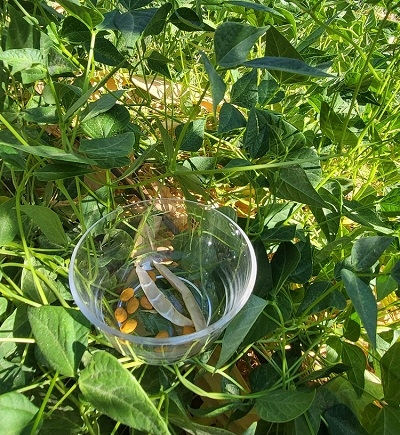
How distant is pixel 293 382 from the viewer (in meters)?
0.40

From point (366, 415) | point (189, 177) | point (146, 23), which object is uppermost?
point (146, 23)

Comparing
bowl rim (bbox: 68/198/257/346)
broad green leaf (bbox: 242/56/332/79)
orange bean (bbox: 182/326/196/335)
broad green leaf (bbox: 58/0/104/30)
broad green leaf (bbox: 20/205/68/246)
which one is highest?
broad green leaf (bbox: 242/56/332/79)

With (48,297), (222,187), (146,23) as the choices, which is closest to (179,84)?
(222,187)

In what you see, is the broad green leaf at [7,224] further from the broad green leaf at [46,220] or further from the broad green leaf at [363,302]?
the broad green leaf at [363,302]

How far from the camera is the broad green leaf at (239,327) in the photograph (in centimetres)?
33

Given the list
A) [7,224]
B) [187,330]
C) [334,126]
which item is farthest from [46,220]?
[334,126]

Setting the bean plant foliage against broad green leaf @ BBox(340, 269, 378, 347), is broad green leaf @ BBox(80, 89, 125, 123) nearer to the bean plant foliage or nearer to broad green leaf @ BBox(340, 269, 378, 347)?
the bean plant foliage

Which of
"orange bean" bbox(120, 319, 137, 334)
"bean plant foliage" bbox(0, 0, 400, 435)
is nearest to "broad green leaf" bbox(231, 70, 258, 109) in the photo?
"bean plant foliage" bbox(0, 0, 400, 435)

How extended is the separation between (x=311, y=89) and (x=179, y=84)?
0.26m

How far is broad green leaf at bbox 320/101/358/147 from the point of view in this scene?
1.47 feet

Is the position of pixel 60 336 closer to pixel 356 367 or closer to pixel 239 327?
pixel 239 327

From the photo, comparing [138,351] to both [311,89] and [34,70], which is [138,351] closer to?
[34,70]

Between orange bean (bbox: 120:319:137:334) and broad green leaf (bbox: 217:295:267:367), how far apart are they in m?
0.09

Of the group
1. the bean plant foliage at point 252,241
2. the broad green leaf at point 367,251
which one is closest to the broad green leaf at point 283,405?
the bean plant foliage at point 252,241
